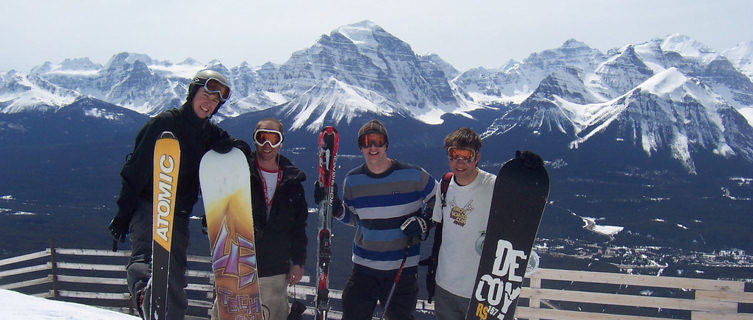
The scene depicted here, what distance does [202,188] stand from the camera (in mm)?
4020

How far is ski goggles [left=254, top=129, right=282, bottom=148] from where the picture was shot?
4.16 meters

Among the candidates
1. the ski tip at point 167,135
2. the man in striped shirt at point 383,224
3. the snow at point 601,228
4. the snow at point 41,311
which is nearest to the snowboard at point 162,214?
the ski tip at point 167,135

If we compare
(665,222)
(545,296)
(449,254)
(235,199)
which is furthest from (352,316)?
(665,222)

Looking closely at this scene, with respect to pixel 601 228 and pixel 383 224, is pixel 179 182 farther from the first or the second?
pixel 601 228

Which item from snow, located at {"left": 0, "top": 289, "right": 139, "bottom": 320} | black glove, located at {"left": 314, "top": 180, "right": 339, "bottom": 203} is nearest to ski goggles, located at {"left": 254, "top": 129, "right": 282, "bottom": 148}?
black glove, located at {"left": 314, "top": 180, "right": 339, "bottom": 203}

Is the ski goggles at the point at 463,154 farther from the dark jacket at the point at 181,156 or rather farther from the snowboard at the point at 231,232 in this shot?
the dark jacket at the point at 181,156

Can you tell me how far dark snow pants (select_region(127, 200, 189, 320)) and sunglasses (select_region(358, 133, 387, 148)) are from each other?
1.75m

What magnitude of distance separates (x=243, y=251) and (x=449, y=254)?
73.3 inches

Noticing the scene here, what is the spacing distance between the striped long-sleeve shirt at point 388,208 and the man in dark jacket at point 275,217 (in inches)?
23.1

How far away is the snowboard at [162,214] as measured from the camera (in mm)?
3570

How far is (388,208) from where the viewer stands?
4270 mm

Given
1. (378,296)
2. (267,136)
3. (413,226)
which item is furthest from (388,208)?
(267,136)

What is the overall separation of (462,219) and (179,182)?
2.58 m

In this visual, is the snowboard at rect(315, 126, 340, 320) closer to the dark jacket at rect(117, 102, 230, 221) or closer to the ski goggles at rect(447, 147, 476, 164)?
the dark jacket at rect(117, 102, 230, 221)
